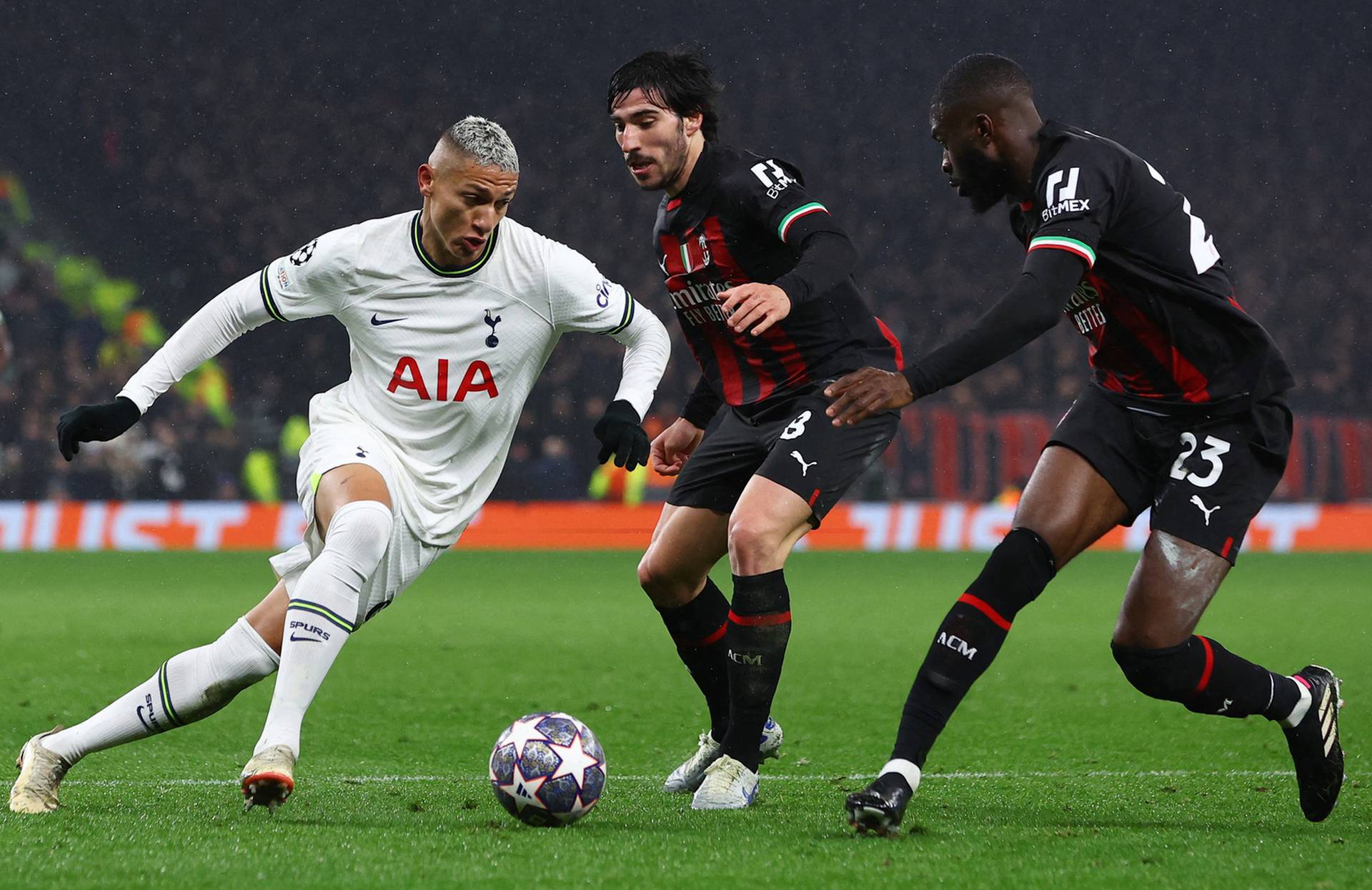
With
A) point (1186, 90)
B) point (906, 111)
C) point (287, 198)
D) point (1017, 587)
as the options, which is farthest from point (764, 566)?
point (1186, 90)

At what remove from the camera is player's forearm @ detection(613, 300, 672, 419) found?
436 cm

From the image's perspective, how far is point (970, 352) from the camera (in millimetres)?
3498

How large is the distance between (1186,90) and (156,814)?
75.3ft

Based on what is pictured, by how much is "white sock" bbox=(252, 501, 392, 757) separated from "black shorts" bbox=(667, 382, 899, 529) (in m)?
1.01

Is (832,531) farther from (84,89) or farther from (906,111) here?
(84,89)

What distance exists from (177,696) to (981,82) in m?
2.56

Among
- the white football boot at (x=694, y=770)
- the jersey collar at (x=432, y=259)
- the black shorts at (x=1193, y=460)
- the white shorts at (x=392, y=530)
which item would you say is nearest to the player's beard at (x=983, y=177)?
the black shorts at (x=1193, y=460)

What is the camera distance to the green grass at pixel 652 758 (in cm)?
320

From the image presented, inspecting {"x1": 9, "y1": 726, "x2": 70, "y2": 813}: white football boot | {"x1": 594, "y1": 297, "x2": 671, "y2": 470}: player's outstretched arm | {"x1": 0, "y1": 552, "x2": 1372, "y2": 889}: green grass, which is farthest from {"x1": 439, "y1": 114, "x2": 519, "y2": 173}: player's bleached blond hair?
{"x1": 9, "y1": 726, "x2": 70, "y2": 813}: white football boot

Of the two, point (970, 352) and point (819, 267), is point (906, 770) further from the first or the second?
point (819, 267)

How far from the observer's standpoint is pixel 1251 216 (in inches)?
910

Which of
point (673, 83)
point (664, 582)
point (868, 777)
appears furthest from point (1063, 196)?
point (868, 777)

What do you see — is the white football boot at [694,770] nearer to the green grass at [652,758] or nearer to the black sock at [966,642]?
the green grass at [652,758]

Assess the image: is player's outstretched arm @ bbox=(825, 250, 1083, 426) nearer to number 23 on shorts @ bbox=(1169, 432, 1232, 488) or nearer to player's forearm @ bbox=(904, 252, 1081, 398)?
player's forearm @ bbox=(904, 252, 1081, 398)
